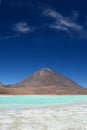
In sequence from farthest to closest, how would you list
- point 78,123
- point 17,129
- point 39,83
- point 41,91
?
point 39,83
point 41,91
point 78,123
point 17,129

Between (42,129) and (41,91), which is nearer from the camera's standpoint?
(42,129)

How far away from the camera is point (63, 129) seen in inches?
334

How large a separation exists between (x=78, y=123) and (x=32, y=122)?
171cm

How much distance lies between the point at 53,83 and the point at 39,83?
1067 centimetres

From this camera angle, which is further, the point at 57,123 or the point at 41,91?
the point at 41,91

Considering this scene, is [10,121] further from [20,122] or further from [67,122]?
[67,122]

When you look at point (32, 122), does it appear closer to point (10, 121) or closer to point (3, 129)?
point (10, 121)

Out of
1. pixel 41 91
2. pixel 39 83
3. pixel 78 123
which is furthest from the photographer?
pixel 39 83

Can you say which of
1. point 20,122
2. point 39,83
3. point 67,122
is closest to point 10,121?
point 20,122

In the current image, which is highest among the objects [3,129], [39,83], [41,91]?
[39,83]

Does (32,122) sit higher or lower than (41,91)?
lower

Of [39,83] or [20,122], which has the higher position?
[39,83]

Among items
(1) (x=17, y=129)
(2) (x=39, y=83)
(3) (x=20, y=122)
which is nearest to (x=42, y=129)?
(1) (x=17, y=129)

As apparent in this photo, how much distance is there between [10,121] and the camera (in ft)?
32.3
